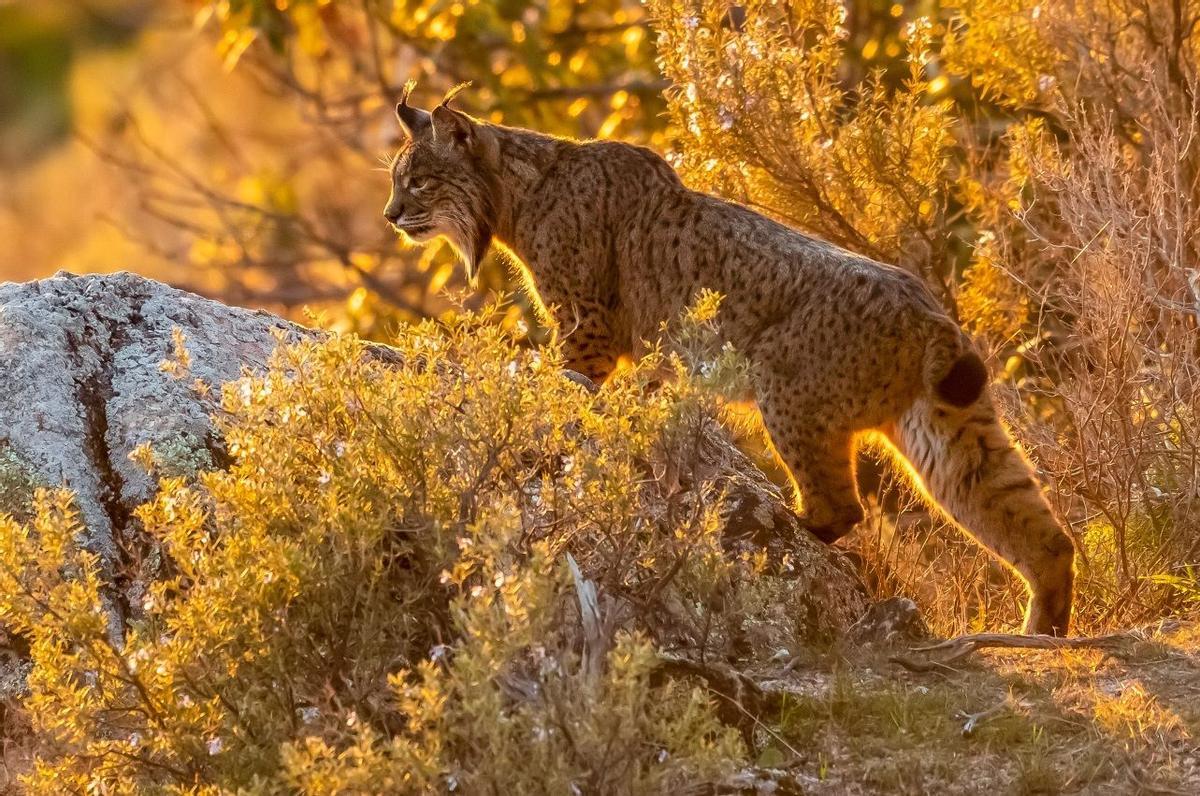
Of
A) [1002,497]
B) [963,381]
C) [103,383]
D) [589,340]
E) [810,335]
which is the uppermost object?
[103,383]

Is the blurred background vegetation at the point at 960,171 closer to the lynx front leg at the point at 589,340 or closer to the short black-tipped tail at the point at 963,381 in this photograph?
the short black-tipped tail at the point at 963,381

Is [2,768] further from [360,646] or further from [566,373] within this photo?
[566,373]

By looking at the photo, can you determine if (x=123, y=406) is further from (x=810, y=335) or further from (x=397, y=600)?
(x=810, y=335)

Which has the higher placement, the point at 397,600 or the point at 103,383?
the point at 103,383

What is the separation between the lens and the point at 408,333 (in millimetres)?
5270

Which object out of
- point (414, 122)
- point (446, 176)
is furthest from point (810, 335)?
point (414, 122)

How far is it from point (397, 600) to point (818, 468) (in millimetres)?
2124

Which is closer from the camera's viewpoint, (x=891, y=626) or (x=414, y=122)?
(x=891, y=626)

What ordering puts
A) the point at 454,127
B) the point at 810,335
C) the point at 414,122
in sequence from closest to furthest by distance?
1. the point at 810,335
2. the point at 454,127
3. the point at 414,122

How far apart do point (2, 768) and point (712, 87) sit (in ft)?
14.5

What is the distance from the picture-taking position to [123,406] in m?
6.23

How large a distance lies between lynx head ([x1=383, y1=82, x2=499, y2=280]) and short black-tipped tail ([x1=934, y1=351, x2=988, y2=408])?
8.00ft

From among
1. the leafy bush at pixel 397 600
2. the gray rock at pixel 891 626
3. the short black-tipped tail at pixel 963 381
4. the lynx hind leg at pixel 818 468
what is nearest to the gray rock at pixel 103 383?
the leafy bush at pixel 397 600

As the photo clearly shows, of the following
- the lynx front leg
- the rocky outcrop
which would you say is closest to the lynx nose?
the lynx front leg
